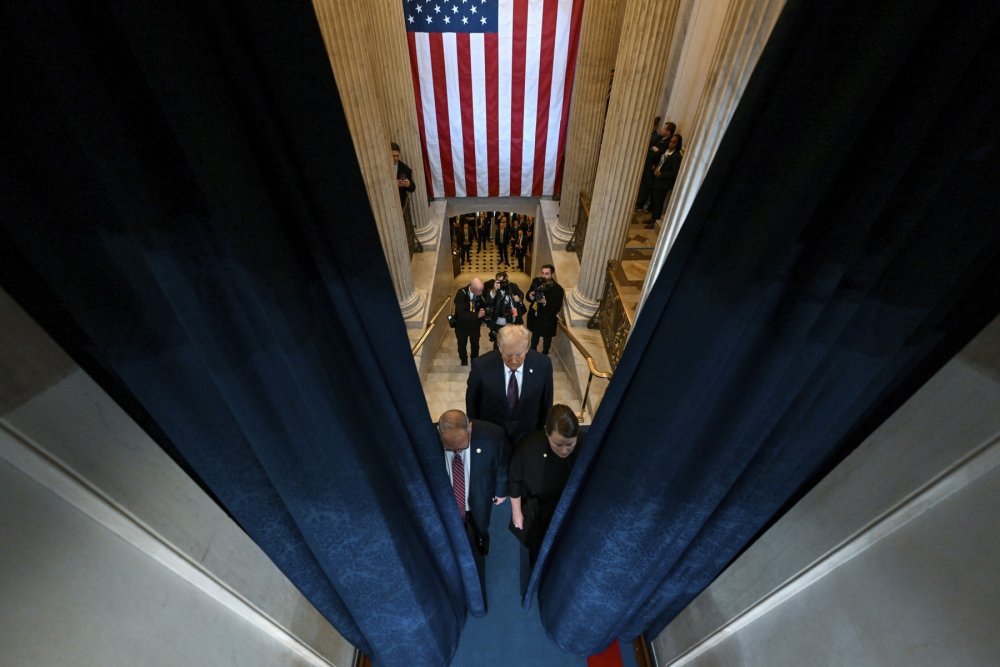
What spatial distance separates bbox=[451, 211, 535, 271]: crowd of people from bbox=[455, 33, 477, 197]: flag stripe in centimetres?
261

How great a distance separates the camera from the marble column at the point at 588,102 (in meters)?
5.43

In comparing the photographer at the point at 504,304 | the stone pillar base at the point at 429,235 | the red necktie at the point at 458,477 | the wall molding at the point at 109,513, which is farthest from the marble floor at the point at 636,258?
the wall molding at the point at 109,513

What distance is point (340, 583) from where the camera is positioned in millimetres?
1598

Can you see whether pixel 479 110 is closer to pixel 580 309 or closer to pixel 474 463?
pixel 580 309

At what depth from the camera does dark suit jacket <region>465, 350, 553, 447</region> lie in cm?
300

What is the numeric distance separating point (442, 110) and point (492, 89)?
0.80 m

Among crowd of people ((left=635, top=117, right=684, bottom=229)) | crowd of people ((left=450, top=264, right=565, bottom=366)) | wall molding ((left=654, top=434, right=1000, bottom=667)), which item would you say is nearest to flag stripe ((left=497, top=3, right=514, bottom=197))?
crowd of people ((left=635, top=117, right=684, bottom=229))

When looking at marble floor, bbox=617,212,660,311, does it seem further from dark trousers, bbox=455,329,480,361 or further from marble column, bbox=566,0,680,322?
dark trousers, bbox=455,329,480,361

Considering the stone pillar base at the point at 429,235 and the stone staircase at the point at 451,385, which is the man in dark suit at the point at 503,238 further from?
the stone staircase at the point at 451,385

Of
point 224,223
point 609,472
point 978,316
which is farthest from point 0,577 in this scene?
point 978,316

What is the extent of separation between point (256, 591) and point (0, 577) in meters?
0.90

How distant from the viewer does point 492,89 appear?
6168mm

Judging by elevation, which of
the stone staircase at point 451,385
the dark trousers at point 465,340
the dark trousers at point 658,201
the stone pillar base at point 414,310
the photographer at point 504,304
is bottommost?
the stone staircase at point 451,385

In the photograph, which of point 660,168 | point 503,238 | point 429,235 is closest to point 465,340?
point 429,235
